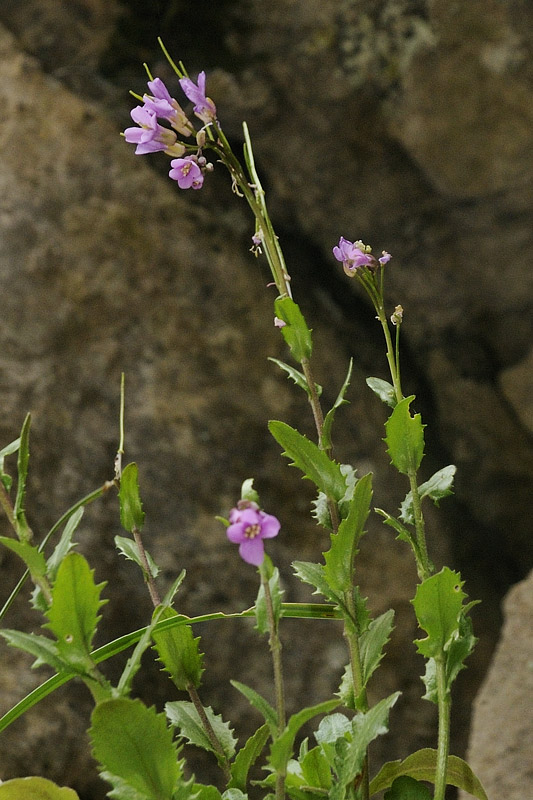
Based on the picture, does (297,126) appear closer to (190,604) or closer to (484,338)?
(484,338)

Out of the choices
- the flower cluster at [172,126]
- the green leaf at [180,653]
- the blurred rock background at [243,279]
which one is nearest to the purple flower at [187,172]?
the flower cluster at [172,126]

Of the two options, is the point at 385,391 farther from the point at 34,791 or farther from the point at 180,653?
the point at 34,791

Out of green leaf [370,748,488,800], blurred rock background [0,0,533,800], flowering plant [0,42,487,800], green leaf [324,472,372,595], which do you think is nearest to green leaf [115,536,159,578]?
flowering plant [0,42,487,800]

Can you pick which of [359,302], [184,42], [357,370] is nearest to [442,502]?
[357,370]

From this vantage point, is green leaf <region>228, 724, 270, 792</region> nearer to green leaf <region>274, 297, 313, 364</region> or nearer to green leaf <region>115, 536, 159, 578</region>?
green leaf <region>115, 536, 159, 578</region>

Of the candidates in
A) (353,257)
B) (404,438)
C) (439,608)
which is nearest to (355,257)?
(353,257)
